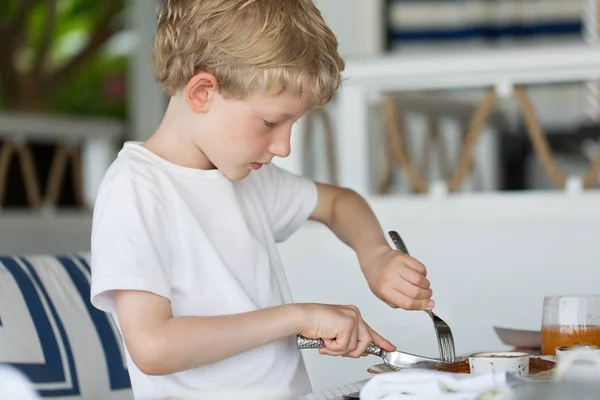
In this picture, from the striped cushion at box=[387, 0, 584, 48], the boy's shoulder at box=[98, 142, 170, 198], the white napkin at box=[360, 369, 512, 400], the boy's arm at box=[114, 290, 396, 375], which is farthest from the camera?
the striped cushion at box=[387, 0, 584, 48]

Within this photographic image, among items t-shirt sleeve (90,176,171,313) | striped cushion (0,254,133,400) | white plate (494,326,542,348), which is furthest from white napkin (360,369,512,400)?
striped cushion (0,254,133,400)

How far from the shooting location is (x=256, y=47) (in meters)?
1.42

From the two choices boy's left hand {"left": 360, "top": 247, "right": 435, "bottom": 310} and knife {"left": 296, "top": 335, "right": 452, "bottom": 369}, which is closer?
knife {"left": 296, "top": 335, "right": 452, "bottom": 369}

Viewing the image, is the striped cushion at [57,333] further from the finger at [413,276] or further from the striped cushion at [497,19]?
the striped cushion at [497,19]

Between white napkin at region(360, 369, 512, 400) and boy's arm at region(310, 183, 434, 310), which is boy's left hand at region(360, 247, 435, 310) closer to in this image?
boy's arm at region(310, 183, 434, 310)

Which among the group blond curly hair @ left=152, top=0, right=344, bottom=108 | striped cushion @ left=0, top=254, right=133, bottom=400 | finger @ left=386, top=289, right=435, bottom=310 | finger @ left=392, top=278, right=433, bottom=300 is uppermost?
blond curly hair @ left=152, top=0, right=344, bottom=108

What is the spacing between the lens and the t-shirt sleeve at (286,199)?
5.87 ft

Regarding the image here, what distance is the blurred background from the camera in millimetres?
2695

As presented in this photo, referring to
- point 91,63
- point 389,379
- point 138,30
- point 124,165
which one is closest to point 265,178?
point 124,165

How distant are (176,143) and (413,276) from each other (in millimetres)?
416

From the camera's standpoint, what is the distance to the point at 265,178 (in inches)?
70.6

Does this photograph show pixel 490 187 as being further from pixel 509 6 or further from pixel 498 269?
pixel 498 269

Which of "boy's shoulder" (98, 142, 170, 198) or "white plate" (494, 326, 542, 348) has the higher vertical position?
"boy's shoulder" (98, 142, 170, 198)

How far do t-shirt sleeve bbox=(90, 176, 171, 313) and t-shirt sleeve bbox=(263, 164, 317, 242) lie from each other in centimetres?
34
